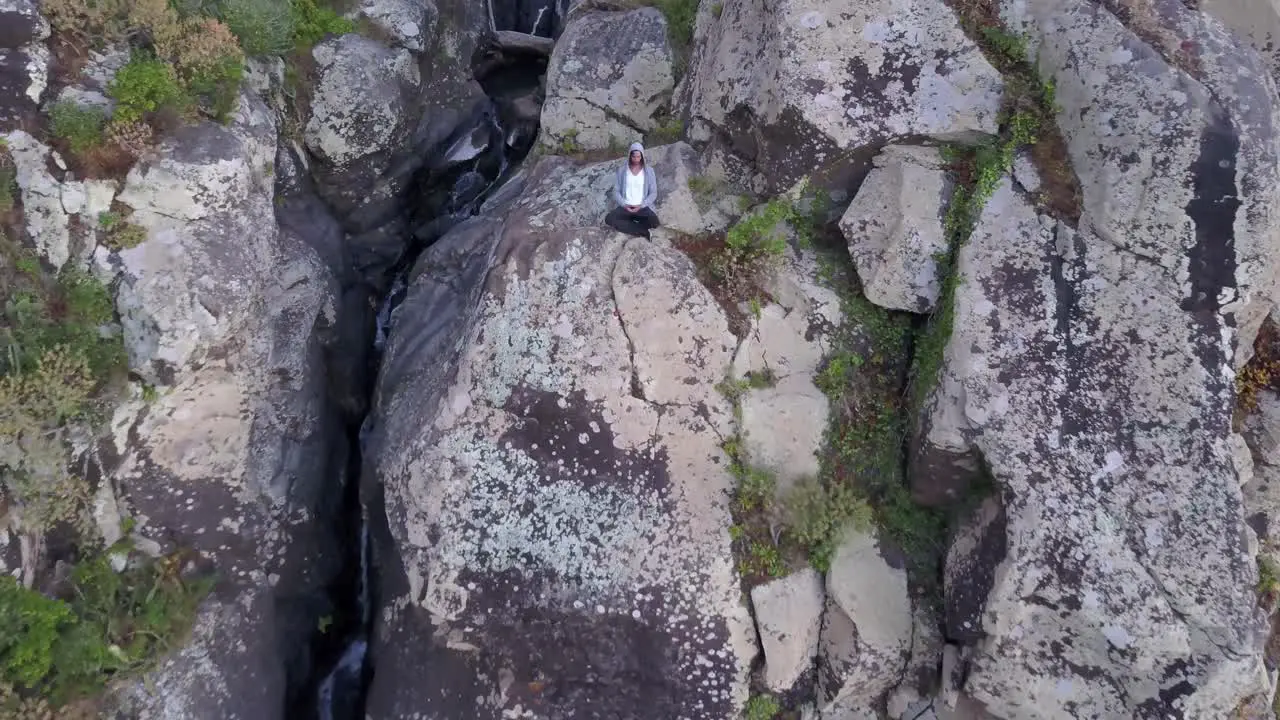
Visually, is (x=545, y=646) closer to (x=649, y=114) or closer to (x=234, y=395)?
(x=234, y=395)

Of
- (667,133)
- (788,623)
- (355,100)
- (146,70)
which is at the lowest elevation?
(788,623)

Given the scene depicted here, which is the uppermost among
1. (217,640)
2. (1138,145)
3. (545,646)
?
(1138,145)

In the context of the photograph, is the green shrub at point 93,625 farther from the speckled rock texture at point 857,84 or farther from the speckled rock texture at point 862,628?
the speckled rock texture at point 857,84

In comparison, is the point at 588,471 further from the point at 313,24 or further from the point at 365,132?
the point at 313,24

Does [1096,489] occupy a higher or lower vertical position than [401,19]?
lower

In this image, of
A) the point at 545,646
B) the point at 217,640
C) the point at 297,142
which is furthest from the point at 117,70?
the point at 545,646

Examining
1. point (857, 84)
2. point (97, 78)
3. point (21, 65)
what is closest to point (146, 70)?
point (97, 78)
